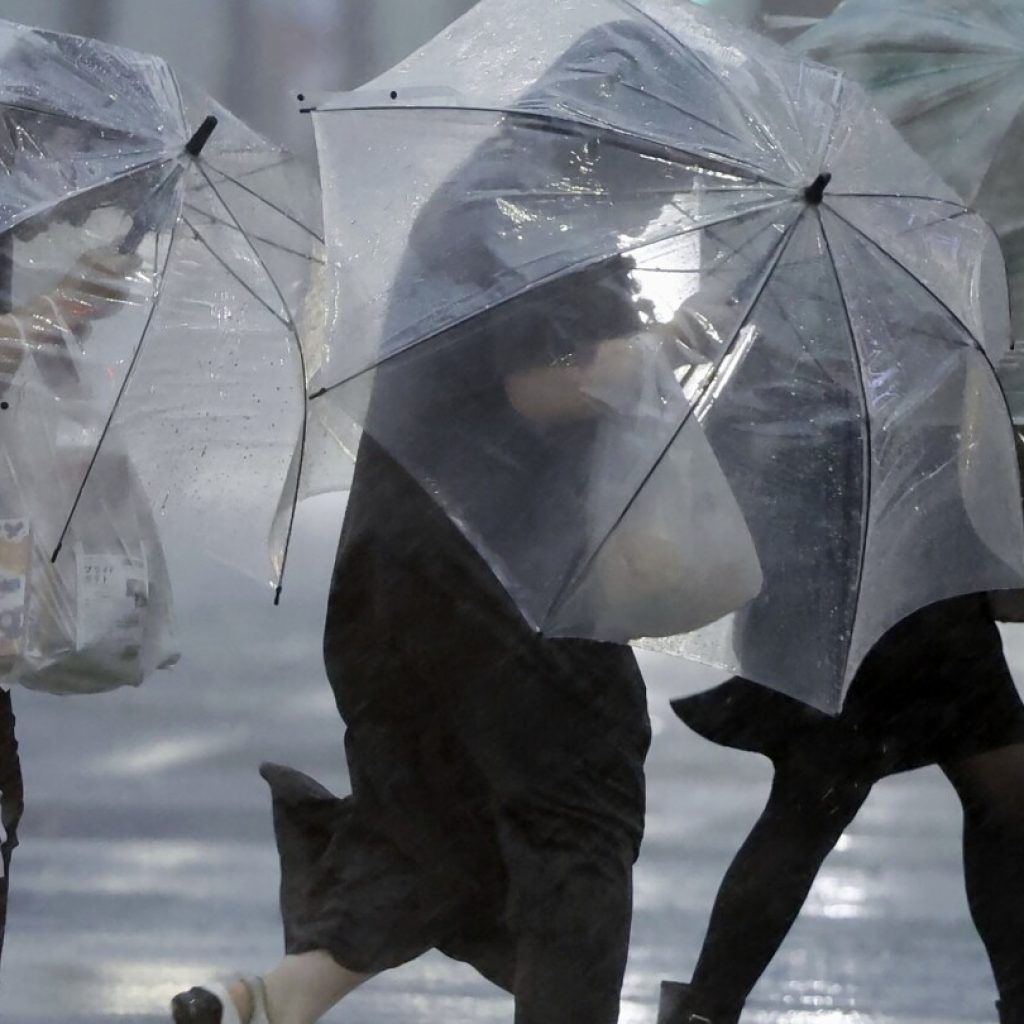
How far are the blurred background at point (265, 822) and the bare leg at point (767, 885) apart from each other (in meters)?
0.31

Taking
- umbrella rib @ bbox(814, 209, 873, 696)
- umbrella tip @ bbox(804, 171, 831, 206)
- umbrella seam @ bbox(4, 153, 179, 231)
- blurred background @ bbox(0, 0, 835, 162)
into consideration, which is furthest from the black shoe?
blurred background @ bbox(0, 0, 835, 162)

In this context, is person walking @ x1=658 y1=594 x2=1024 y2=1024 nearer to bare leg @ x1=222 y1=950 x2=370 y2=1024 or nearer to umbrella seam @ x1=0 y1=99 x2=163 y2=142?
bare leg @ x1=222 y1=950 x2=370 y2=1024

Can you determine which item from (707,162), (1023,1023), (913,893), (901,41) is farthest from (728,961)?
(901,41)

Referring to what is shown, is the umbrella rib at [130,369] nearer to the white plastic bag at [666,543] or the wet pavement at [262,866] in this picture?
the white plastic bag at [666,543]

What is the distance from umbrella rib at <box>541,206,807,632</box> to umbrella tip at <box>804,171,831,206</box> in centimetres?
2

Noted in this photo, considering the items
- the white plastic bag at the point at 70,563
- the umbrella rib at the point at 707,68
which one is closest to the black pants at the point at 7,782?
the white plastic bag at the point at 70,563

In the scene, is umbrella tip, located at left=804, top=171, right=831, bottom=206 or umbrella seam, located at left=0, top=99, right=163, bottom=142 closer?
umbrella tip, located at left=804, top=171, right=831, bottom=206

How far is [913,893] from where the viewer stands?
3947 mm

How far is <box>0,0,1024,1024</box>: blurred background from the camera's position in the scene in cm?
340

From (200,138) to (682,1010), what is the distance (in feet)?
5.33

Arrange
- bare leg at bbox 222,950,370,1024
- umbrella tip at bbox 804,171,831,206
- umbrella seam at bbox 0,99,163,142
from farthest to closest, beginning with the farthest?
umbrella seam at bbox 0,99,163,142 → bare leg at bbox 222,950,370,1024 → umbrella tip at bbox 804,171,831,206

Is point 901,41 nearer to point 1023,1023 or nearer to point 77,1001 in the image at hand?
point 1023,1023

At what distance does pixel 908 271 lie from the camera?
2.67 m

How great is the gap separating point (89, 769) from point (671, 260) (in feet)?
8.29
